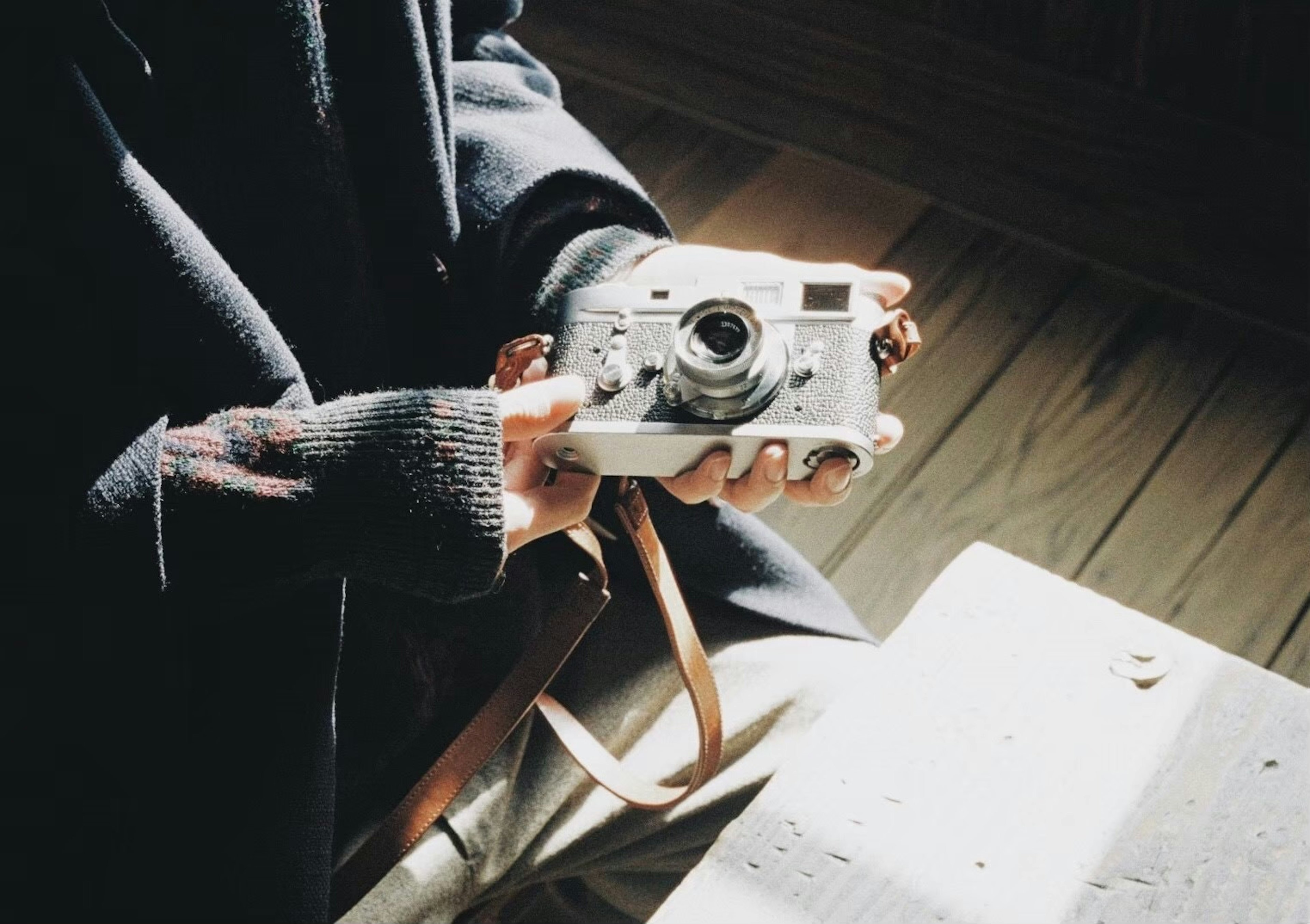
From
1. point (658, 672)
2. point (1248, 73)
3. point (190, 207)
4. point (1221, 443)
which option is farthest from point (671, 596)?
point (1248, 73)

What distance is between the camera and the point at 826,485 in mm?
649

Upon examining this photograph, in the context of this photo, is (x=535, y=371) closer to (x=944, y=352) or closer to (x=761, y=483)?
(x=761, y=483)

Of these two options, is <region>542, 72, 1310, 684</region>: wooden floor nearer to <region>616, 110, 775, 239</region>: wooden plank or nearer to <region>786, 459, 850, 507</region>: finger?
<region>616, 110, 775, 239</region>: wooden plank

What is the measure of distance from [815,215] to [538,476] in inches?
27.9

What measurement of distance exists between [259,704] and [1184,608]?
27.1 inches

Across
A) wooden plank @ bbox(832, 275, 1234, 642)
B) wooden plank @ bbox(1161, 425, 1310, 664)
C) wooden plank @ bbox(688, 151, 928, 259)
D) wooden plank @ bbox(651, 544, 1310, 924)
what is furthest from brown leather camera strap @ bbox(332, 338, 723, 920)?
wooden plank @ bbox(688, 151, 928, 259)

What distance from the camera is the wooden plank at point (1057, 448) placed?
3.40ft

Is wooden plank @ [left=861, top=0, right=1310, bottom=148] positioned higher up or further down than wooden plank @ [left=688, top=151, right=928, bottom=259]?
higher up

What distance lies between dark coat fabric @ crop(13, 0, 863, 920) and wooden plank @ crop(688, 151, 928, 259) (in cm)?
59

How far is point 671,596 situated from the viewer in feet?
2.21

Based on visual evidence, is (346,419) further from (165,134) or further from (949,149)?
(949,149)

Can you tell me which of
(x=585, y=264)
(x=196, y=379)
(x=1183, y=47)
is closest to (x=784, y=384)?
(x=585, y=264)

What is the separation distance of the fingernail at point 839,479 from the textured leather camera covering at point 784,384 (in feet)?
0.07

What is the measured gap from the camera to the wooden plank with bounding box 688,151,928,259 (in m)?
1.27
